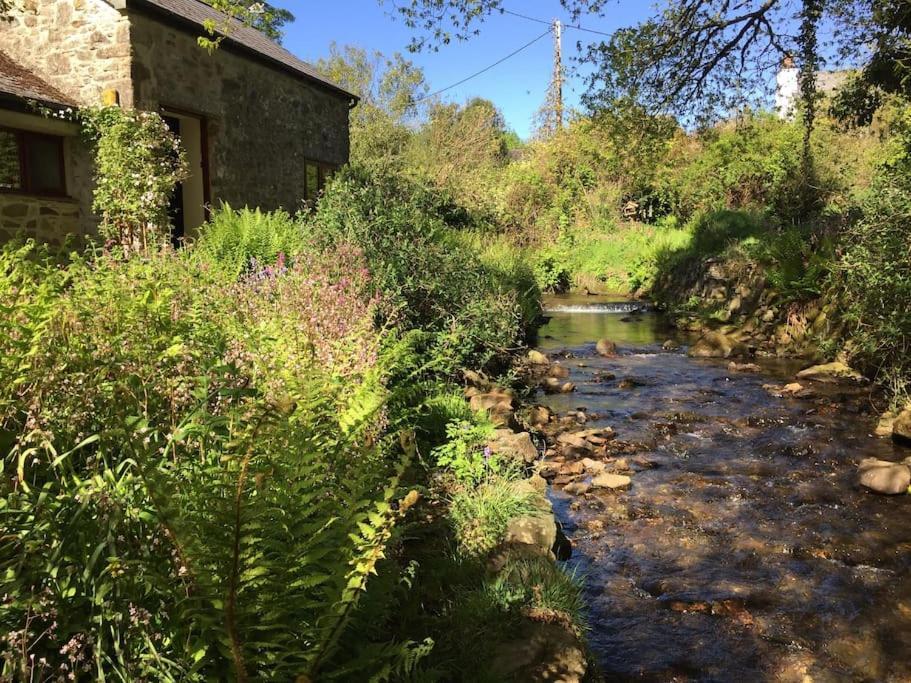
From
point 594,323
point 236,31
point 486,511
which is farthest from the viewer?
point 594,323

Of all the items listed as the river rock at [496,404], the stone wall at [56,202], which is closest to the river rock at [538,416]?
the river rock at [496,404]

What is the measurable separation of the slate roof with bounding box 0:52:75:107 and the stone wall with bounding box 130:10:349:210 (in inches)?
44.9

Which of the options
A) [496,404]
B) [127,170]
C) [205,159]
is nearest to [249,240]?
[127,170]

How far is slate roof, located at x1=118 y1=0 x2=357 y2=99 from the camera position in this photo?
10.8 m

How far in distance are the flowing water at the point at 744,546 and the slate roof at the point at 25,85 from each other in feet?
27.3

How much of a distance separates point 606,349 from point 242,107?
856 centimetres

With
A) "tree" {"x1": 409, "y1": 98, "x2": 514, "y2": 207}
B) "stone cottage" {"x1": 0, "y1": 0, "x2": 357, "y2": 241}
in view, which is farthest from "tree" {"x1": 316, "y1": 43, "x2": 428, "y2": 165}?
"stone cottage" {"x1": 0, "y1": 0, "x2": 357, "y2": 241}

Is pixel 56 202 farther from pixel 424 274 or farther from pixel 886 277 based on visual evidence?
pixel 886 277

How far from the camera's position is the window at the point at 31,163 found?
9.65 metres

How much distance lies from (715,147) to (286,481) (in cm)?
2461

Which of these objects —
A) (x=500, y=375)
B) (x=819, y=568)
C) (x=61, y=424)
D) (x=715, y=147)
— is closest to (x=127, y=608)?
(x=61, y=424)

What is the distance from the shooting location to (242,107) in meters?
13.2

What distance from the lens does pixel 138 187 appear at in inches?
405

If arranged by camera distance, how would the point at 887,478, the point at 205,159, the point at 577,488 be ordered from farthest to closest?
the point at 205,159, the point at 577,488, the point at 887,478
